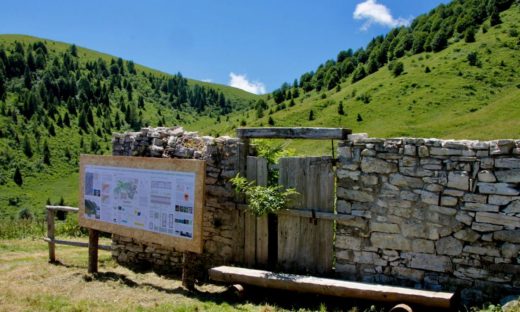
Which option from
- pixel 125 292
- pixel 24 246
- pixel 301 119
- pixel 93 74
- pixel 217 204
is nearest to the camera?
pixel 125 292

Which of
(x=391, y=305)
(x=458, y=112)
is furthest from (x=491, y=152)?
(x=458, y=112)

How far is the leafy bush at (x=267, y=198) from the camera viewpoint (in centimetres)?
799

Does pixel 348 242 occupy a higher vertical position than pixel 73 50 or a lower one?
lower

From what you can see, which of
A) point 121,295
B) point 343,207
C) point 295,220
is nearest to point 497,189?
point 343,207

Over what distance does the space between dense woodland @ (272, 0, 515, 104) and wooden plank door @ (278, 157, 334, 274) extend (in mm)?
61076

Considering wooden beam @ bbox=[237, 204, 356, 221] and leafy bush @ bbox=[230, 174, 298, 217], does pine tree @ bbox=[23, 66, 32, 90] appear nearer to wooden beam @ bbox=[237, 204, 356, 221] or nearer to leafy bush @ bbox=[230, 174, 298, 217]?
leafy bush @ bbox=[230, 174, 298, 217]

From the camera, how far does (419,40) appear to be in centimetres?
7644

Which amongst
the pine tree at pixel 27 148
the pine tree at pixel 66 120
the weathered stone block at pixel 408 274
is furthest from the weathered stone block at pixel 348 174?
the pine tree at pixel 66 120

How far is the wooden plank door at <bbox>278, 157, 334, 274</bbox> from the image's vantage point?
7.92 m

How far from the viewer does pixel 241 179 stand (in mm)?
8336

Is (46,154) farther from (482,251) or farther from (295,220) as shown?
(482,251)

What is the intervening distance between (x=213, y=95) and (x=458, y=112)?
118m

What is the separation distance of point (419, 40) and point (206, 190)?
75.4 m

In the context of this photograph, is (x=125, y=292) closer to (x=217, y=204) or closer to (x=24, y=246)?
(x=217, y=204)
